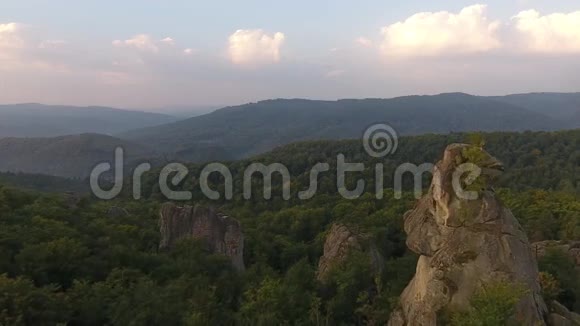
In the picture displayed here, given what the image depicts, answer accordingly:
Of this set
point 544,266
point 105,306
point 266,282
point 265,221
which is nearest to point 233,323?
point 266,282

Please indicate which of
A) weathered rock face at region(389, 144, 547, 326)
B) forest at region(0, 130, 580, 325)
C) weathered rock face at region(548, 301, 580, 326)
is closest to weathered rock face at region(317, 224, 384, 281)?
forest at region(0, 130, 580, 325)

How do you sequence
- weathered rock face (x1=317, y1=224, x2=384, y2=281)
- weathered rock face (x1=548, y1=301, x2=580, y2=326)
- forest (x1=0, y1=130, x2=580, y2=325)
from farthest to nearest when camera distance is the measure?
weathered rock face (x1=317, y1=224, x2=384, y2=281) → forest (x1=0, y1=130, x2=580, y2=325) → weathered rock face (x1=548, y1=301, x2=580, y2=326)

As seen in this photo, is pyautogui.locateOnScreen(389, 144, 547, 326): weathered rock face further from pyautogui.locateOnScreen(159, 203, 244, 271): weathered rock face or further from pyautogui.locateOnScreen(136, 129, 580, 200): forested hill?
pyautogui.locateOnScreen(136, 129, 580, 200): forested hill

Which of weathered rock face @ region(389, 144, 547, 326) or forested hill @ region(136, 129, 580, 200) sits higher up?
weathered rock face @ region(389, 144, 547, 326)

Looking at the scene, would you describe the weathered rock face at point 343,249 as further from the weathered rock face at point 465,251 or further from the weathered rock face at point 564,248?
the weathered rock face at point 564,248

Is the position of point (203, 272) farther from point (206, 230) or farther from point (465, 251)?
point (465, 251)

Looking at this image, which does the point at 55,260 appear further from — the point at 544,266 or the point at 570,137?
the point at 570,137

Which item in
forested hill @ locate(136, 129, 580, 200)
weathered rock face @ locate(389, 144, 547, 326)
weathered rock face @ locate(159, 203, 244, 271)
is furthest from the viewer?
forested hill @ locate(136, 129, 580, 200)
